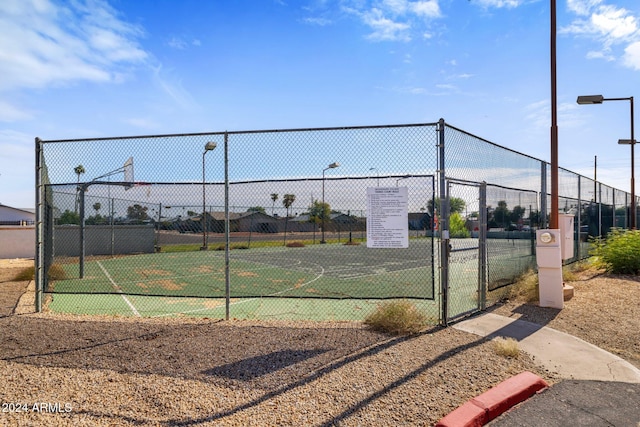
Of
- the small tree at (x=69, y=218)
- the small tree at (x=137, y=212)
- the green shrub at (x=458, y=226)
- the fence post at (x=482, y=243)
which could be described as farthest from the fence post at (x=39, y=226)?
the fence post at (x=482, y=243)

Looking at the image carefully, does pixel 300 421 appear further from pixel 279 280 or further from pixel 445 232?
pixel 279 280

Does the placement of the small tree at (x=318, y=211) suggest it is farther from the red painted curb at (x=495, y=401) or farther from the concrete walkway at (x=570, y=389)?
the red painted curb at (x=495, y=401)

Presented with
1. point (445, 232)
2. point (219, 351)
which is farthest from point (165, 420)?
point (445, 232)

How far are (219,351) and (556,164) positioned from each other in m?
7.87

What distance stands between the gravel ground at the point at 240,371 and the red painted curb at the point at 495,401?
12 centimetres

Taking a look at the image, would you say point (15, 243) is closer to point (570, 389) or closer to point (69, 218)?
point (69, 218)

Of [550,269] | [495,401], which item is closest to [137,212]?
[550,269]

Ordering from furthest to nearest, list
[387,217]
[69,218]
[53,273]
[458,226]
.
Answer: [69,218], [53,273], [458,226], [387,217]

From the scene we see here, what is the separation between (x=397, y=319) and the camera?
20.9 ft

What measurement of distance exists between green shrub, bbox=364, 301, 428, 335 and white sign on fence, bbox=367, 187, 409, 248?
0.93m

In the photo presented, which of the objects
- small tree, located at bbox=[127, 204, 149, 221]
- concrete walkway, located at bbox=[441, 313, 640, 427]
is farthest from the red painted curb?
small tree, located at bbox=[127, 204, 149, 221]

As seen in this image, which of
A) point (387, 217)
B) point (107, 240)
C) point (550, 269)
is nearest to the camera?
point (387, 217)

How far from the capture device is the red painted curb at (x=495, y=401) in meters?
3.94

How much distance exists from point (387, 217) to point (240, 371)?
3173mm
